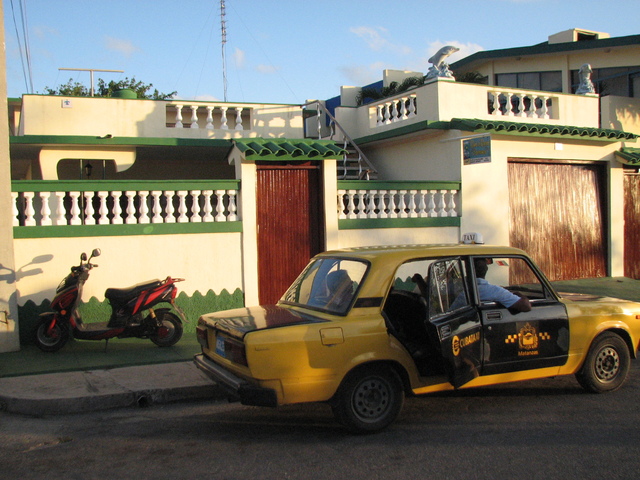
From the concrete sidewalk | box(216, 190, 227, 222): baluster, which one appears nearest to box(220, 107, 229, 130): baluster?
box(216, 190, 227, 222): baluster

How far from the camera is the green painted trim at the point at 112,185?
903 cm

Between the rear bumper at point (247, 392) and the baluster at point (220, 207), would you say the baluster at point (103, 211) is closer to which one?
the baluster at point (220, 207)

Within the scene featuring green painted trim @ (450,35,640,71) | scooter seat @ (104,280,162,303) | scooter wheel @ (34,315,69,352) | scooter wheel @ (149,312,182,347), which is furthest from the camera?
green painted trim @ (450,35,640,71)

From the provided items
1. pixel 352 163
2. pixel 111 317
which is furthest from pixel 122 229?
pixel 352 163

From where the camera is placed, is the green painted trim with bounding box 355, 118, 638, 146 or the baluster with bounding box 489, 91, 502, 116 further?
the baluster with bounding box 489, 91, 502, 116

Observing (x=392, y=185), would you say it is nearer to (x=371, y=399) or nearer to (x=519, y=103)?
(x=519, y=103)

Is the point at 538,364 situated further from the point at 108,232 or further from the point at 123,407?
the point at 108,232

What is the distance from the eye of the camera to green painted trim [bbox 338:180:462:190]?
11055mm

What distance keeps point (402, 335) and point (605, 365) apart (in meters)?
2.34

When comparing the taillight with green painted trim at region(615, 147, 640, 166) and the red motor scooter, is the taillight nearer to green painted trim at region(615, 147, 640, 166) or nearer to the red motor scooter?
the red motor scooter

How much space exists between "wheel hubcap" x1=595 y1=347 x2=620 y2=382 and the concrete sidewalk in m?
3.92

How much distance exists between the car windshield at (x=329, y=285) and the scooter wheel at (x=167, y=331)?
9.29ft

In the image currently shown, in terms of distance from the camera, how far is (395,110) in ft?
45.3

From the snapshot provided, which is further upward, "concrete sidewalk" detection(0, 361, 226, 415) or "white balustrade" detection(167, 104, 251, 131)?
"white balustrade" detection(167, 104, 251, 131)
